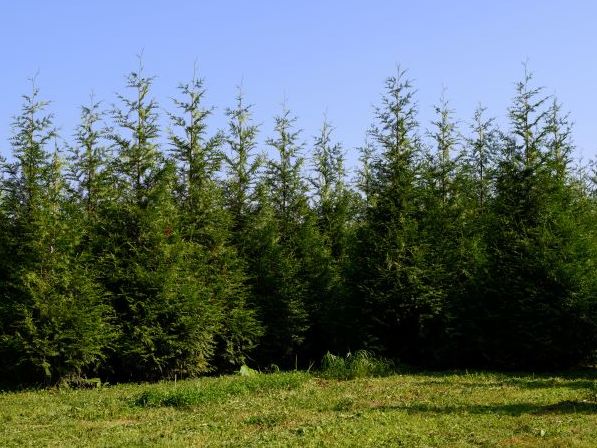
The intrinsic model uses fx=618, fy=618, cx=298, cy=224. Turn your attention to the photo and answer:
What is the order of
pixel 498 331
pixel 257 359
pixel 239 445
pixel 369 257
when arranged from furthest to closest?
pixel 257 359 → pixel 369 257 → pixel 498 331 → pixel 239 445

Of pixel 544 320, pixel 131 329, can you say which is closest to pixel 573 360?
pixel 544 320

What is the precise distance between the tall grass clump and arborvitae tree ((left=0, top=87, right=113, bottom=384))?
5.83m

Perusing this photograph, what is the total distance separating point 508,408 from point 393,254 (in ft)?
27.0

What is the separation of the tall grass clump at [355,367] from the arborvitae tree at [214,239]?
354 centimetres

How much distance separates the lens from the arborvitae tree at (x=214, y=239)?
18.8 meters

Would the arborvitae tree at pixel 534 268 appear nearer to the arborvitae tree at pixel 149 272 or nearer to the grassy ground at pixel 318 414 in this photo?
the grassy ground at pixel 318 414

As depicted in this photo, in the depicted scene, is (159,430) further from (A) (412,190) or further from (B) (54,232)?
(A) (412,190)

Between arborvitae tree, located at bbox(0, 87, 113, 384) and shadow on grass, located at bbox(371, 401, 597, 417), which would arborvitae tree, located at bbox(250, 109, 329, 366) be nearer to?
arborvitae tree, located at bbox(0, 87, 113, 384)

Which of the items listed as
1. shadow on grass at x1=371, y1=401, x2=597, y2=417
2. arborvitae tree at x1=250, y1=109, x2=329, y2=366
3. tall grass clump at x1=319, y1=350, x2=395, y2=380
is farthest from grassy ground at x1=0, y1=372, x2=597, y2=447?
arborvitae tree at x1=250, y1=109, x2=329, y2=366

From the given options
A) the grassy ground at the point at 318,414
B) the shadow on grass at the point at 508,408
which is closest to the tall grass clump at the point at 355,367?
the grassy ground at the point at 318,414

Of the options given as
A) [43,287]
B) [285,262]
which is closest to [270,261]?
[285,262]

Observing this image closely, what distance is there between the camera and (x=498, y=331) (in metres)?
17.7

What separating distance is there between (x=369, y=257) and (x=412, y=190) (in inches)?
98.7

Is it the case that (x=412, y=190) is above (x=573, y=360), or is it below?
above
